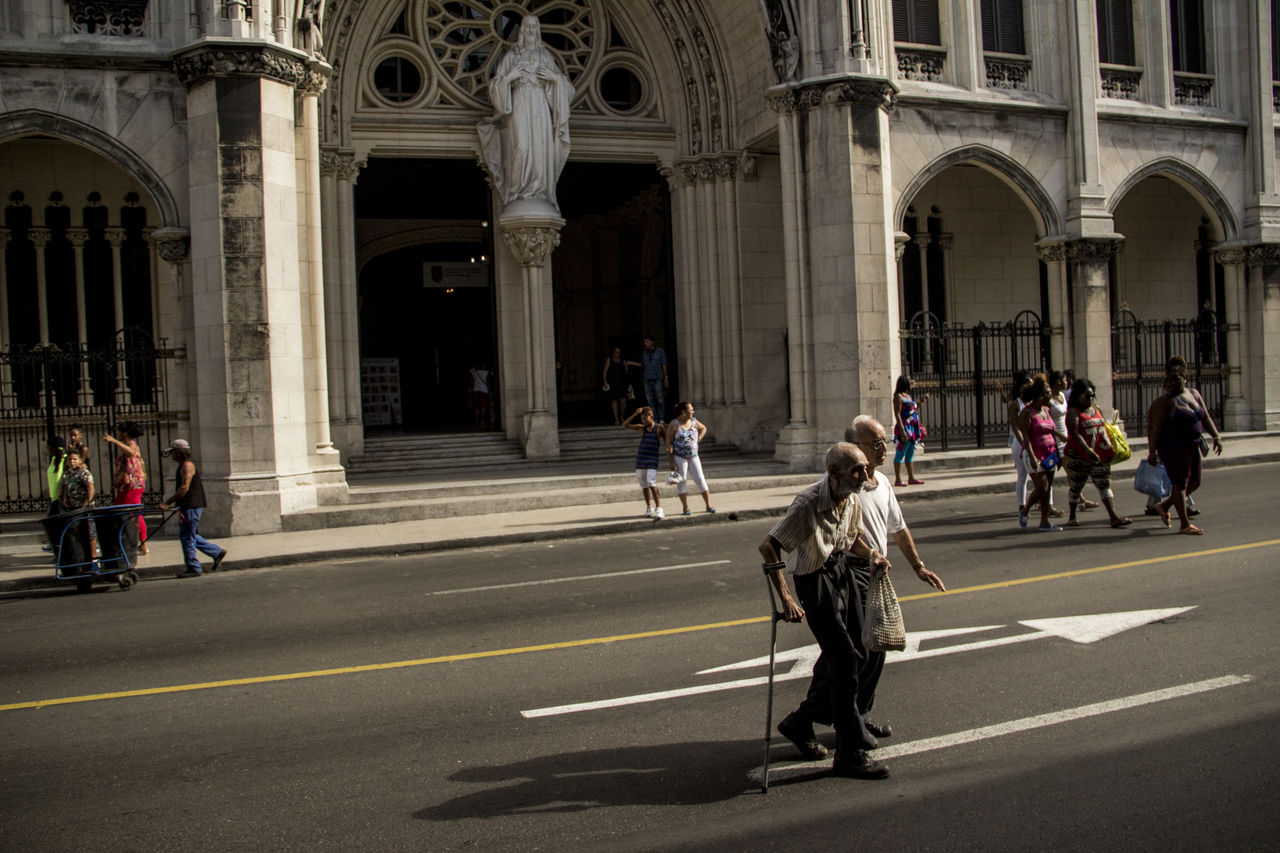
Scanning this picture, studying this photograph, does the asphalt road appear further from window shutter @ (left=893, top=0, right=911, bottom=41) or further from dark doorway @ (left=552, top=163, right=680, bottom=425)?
dark doorway @ (left=552, top=163, right=680, bottom=425)

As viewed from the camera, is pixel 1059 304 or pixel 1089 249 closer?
pixel 1089 249

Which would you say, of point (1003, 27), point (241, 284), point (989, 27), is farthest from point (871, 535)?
point (1003, 27)

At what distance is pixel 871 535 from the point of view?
5.35 m

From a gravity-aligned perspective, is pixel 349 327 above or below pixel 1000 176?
below

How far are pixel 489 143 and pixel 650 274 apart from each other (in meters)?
7.88

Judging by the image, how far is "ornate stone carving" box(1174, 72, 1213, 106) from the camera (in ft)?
75.1

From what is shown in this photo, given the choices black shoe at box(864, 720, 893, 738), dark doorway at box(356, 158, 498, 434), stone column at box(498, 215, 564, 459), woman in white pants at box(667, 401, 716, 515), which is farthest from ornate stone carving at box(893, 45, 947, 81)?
black shoe at box(864, 720, 893, 738)

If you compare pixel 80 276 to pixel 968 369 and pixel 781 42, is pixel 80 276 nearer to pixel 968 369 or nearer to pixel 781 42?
pixel 781 42

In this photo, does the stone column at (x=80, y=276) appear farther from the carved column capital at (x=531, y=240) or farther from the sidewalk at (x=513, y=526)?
the carved column capital at (x=531, y=240)

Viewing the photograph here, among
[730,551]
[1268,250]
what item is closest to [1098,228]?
[1268,250]

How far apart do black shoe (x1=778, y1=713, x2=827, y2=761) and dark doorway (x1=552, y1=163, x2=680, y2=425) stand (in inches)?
764

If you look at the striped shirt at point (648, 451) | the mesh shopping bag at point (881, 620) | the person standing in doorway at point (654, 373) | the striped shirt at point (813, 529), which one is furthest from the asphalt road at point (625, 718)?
the person standing in doorway at point (654, 373)

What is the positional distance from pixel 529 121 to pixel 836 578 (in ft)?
51.9

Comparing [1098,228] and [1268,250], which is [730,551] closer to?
[1098,228]
